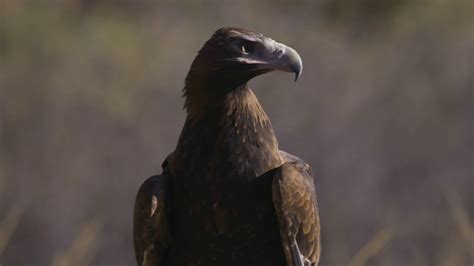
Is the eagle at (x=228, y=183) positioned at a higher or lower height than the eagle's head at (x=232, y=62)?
lower

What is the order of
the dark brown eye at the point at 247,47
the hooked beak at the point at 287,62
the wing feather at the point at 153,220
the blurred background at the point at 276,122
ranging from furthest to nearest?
the blurred background at the point at 276,122
the wing feather at the point at 153,220
the dark brown eye at the point at 247,47
the hooked beak at the point at 287,62

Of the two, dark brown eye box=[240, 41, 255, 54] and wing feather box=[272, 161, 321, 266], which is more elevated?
dark brown eye box=[240, 41, 255, 54]

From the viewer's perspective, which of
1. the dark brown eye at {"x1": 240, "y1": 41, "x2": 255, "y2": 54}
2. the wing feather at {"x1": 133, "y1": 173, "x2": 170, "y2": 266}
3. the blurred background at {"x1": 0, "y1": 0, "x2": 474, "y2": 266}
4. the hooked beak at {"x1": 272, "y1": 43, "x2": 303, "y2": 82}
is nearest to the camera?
the hooked beak at {"x1": 272, "y1": 43, "x2": 303, "y2": 82}

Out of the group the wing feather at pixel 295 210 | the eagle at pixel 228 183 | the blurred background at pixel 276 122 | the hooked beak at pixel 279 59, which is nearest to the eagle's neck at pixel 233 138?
the eagle at pixel 228 183

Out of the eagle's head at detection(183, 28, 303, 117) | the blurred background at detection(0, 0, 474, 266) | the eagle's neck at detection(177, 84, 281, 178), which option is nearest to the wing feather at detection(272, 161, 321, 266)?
the eagle's neck at detection(177, 84, 281, 178)

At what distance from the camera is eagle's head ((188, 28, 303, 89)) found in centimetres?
625

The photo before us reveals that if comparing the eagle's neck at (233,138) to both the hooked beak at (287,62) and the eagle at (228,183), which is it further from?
the hooked beak at (287,62)

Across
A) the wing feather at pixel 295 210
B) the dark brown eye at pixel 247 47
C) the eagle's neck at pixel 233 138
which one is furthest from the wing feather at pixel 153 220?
the dark brown eye at pixel 247 47

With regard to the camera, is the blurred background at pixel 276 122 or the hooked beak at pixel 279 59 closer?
the hooked beak at pixel 279 59

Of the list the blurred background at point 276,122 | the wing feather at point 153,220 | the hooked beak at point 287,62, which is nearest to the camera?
the hooked beak at point 287,62

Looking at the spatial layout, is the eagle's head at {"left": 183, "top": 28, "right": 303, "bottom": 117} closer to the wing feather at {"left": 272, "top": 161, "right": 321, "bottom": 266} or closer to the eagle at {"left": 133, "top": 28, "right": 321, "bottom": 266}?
the eagle at {"left": 133, "top": 28, "right": 321, "bottom": 266}

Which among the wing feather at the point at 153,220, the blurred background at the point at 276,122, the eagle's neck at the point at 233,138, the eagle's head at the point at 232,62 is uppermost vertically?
the eagle's head at the point at 232,62

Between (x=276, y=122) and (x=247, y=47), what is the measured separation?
9.03m

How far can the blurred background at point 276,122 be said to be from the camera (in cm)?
1520
